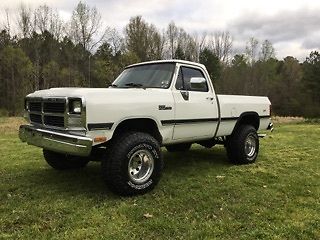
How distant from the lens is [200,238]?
160 inches

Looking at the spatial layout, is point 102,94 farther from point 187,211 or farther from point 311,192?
point 311,192

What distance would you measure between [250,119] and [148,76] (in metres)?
3.05

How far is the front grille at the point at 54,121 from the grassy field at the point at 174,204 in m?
1.06

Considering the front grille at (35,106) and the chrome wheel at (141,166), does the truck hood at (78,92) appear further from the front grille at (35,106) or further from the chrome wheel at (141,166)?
the chrome wheel at (141,166)

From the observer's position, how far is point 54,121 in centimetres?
538

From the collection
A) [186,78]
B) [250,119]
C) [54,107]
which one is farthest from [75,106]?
[250,119]

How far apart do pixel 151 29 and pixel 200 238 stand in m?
51.4

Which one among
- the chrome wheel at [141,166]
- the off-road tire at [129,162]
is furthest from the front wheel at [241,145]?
the chrome wheel at [141,166]

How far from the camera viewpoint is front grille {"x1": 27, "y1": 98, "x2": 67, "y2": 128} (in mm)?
5180

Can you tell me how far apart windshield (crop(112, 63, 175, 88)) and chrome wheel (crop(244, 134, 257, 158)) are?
2644 mm

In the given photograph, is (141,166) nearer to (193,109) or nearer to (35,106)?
(193,109)

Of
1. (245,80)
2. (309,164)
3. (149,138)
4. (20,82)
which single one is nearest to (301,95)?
(245,80)

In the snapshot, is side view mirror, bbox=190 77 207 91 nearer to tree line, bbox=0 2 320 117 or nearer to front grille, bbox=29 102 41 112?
front grille, bbox=29 102 41 112

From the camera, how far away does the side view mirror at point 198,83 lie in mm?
6609
